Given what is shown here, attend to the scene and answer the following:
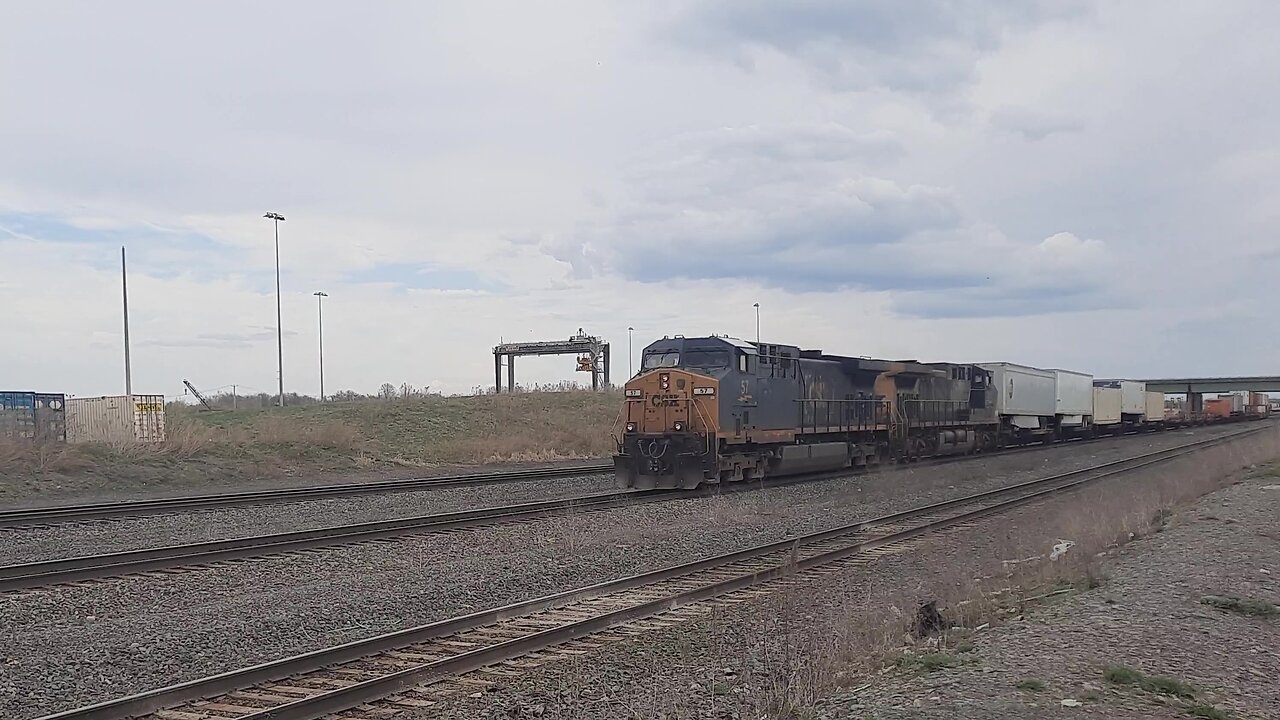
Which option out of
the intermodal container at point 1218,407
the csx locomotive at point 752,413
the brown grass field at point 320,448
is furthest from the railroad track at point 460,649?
the intermodal container at point 1218,407

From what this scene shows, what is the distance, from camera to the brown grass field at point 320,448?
23.5m

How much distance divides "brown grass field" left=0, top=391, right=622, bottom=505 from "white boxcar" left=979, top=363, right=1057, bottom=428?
14238 mm

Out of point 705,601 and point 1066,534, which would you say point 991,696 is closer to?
point 705,601

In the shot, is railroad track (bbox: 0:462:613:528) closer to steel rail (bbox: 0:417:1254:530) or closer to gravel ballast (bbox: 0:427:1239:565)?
steel rail (bbox: 0:417:1254:530)

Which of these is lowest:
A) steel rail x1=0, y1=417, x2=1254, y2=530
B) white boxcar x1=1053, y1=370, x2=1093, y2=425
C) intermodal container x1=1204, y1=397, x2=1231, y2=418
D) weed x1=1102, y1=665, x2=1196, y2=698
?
intermodal container x1=1204, y1=397, x2=1231, y2=418

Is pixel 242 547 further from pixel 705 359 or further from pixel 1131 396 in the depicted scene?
pixel 1131 396

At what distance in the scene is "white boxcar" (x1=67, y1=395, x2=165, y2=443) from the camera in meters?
28.7

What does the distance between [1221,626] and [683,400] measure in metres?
12.7

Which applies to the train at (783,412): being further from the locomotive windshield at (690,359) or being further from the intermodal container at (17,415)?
the intermodal container at (17,415)

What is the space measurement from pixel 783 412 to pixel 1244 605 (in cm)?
1381

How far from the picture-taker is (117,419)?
96.1ft

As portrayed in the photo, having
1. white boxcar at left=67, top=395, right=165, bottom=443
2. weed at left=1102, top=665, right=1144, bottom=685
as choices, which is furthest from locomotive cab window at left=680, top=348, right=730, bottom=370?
white boxcar at left=67, top=395, right=165, bottom=443

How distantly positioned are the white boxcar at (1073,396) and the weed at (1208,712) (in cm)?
3718

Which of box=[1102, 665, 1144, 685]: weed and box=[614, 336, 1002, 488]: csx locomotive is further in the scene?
box=[614, 336, 1002, 488]: csx locomotive
